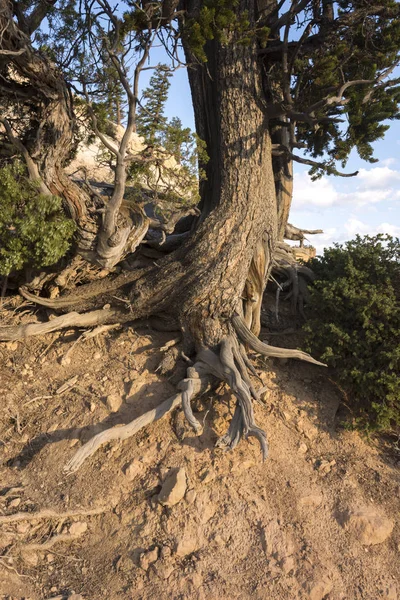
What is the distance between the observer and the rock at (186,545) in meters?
4.80

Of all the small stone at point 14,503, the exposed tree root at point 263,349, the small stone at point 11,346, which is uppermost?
the small stone at point 11,346

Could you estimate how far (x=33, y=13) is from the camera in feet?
21.6

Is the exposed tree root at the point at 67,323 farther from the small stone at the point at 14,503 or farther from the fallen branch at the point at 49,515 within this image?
the fallen branch at the point at 49,515

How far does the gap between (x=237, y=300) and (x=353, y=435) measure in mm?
2329

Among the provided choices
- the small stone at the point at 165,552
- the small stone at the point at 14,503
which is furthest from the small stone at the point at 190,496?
the small stone at the point at 14,503

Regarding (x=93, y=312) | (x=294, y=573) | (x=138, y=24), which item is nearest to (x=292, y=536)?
(x=294, y=573)

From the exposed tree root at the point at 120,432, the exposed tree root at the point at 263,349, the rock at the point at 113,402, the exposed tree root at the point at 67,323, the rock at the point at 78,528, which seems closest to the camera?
the rock at the point at 78,528

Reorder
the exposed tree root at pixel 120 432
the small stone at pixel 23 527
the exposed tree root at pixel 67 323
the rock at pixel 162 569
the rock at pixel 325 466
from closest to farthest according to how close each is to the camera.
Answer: the rock at pixel 162 569 → the small stone at pixel 23 527 → the exposed tree root at pixel 120 432 → the rock at pixel 325 466 → the exposed tree root at pixel 67 323

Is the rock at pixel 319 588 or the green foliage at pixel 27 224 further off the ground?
the green foliage at pixel 27 224

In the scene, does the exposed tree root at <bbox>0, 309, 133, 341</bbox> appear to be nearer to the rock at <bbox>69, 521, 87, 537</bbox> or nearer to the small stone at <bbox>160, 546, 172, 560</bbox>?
the rock at <bbox>69, 521, 87, 537</bbox>

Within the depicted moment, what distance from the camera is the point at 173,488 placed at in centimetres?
513

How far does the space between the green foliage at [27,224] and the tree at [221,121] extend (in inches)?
11.9

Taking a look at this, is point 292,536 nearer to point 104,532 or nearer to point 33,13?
point 104,532

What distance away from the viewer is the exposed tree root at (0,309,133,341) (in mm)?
6836
